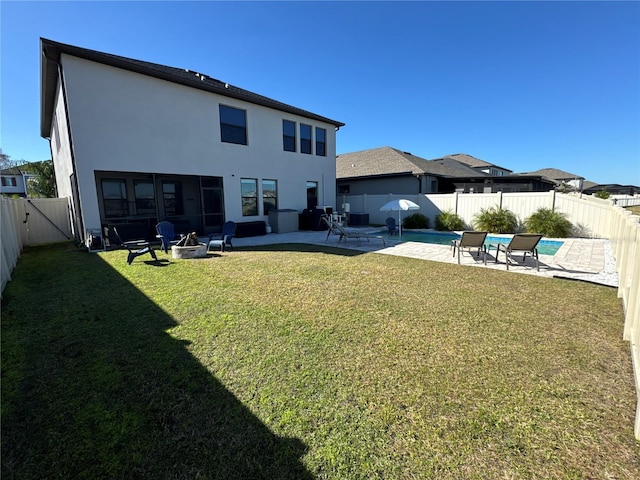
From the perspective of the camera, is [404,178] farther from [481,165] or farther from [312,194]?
[481,165]

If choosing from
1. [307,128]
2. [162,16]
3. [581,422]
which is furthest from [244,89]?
[581,422]

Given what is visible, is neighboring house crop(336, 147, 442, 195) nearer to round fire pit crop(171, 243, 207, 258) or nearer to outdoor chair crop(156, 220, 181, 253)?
outdoor chair crop(156, 220, 181, 253)

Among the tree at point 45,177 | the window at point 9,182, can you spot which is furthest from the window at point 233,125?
the window at point 9,182

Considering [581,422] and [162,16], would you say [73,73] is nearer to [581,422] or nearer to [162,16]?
[162,16]

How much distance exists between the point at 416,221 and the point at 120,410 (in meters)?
16.0

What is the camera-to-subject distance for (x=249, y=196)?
14.6 meters

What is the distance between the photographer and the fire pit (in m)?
8.61

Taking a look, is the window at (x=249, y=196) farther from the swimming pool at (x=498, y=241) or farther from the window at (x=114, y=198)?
the swimming pool at (x=498, y=241)

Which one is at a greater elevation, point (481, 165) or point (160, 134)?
point (481, 165)

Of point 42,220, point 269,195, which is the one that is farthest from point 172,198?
point 42,220

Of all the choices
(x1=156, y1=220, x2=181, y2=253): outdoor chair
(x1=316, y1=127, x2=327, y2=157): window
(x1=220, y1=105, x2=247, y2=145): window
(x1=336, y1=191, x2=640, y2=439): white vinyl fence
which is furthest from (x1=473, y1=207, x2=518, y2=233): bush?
(x1=156, y1=220, x2=181, y2=253): outdoor chair

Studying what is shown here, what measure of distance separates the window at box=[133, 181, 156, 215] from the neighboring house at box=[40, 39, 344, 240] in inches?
1.8

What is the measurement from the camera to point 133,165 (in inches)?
426

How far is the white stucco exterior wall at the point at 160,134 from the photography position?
9.77 metres
